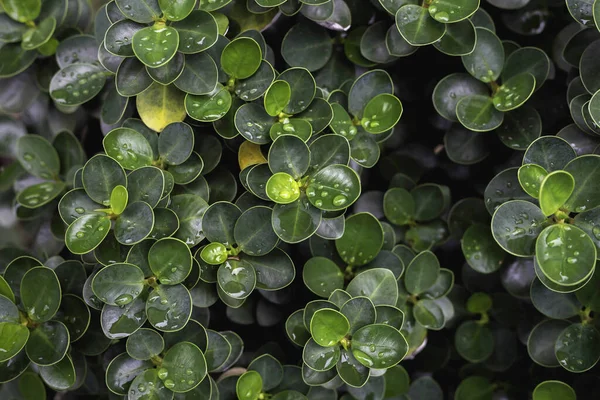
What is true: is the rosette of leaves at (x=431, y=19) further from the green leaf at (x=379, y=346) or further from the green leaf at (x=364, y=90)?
the green leaf at (x=379, y=346)

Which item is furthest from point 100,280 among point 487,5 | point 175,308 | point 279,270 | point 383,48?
point 487,5

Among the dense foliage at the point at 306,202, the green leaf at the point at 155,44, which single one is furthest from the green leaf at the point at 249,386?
the green leaf at the point at 155,44

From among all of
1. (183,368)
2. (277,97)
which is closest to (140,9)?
(277,97)

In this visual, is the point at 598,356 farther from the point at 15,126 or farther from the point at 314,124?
the point at 15,126

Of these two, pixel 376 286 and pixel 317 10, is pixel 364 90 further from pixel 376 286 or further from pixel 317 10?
pixel 376 286

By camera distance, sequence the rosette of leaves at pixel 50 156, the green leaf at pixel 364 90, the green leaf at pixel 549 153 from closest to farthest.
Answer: the green leaf at pixel 549 153 < the green leaf at pixel 364 90 < the rosette of leaves at pixel 50 156
